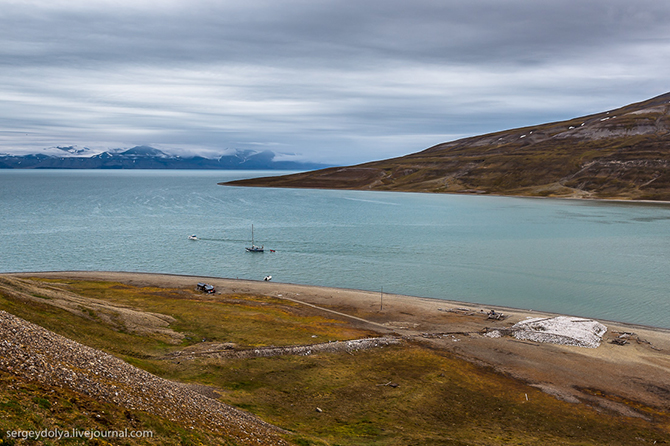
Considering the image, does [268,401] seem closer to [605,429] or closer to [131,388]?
[131,388]

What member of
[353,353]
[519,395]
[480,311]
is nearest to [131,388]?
[353,353]

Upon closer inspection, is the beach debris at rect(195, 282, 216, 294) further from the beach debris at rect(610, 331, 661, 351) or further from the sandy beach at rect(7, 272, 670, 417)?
the beach debris at rect(610, 331, 661, 351)

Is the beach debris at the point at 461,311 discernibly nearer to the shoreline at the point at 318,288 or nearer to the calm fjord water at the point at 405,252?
the shoreline at the point at 318,288

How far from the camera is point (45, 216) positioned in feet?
522

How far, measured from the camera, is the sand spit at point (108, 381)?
71.7ft

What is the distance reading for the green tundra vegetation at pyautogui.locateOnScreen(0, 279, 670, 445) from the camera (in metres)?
20.9

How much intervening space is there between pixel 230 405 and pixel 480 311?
143 ft

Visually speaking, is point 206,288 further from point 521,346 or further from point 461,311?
point 521,346

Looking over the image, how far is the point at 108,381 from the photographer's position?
2378 cm

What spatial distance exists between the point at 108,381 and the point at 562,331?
162 feet

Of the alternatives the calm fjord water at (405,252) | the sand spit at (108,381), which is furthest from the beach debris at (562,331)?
the sand spit at (108,381)

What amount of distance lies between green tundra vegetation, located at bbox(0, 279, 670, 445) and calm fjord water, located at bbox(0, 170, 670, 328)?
1293 inches

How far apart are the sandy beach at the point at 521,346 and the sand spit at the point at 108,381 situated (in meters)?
27.7

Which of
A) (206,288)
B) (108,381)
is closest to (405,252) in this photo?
(206,288)
